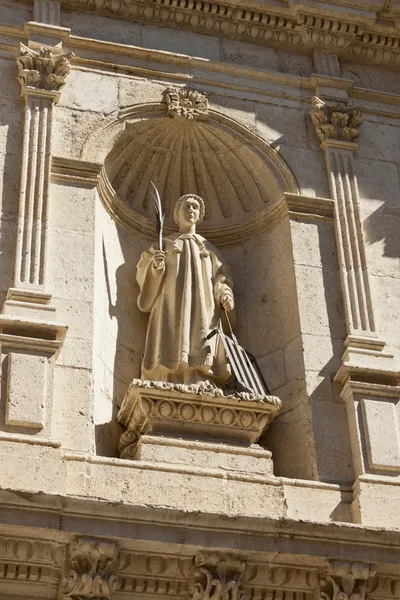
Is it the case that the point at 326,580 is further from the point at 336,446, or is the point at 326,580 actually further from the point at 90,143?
the point at 90,143

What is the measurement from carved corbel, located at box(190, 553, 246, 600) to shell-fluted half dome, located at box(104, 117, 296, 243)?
13.1ft

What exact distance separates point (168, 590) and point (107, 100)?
4964mm

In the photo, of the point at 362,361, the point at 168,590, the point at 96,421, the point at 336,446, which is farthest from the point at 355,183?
the point at 168,590

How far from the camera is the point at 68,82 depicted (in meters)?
12.1

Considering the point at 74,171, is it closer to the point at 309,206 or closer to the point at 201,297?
the point at 201,297

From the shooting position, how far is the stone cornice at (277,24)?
1302 centimetres

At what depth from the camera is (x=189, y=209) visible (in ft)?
39.2

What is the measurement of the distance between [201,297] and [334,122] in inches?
101

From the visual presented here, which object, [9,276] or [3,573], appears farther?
[9,276]

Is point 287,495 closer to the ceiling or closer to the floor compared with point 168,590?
closer to the ceiling

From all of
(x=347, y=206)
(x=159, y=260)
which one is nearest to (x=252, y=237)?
(x=347, y=206)

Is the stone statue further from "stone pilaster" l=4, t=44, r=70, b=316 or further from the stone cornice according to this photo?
the stone cornice

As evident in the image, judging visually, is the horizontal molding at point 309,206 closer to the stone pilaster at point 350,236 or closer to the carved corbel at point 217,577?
the stone pilaster at point 350,236

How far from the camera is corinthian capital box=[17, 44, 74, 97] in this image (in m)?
11.8
